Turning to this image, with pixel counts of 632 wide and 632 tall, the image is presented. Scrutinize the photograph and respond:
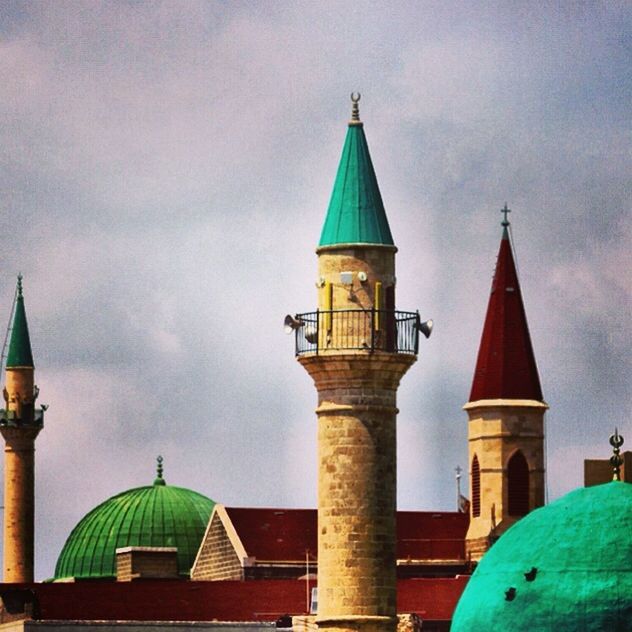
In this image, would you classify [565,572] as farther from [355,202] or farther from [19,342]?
[19,342]

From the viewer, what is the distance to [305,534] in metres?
85.9

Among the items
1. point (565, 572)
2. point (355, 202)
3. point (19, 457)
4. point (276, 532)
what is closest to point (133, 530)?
point (19, 457)

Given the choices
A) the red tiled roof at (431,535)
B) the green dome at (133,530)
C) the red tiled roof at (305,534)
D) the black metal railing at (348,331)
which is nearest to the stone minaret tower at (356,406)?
the black metal railing at (348,331)

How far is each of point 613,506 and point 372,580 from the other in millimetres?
9012

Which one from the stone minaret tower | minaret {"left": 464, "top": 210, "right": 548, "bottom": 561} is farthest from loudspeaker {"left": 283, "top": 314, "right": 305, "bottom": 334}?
minaret {"left": 464, "top": 210, "right": 548, "bottom": 561}

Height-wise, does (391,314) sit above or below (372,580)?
above

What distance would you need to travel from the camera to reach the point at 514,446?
293ft

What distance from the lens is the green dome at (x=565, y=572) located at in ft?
166

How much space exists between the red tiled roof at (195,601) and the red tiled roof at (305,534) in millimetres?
5957

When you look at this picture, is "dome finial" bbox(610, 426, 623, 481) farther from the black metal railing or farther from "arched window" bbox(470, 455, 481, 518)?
→ "arched window" bbox(470, 455, 481, 518)

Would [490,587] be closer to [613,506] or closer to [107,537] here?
[613,506]

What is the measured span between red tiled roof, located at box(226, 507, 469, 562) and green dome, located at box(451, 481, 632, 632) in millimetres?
31942

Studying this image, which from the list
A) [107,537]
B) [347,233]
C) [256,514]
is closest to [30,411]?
[107,537]

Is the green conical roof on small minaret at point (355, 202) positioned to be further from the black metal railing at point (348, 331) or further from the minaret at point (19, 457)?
the minaret at point (19, 457)
